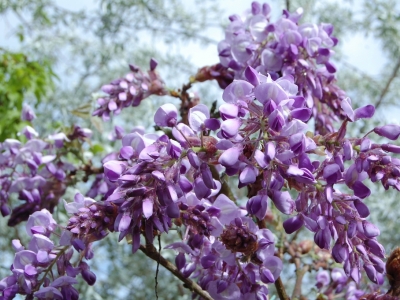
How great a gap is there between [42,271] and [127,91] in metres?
0.49

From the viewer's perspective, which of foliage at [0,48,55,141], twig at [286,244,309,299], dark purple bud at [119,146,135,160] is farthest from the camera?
foliage at [0,48,55,141]

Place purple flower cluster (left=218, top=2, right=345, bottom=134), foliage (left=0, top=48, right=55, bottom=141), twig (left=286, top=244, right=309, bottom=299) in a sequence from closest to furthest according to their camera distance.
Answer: purple flower cluster (left=218, top=2, right=345, bottom=134)
twig (left=286, top=244, right=309, bottom=299)
foliage (left=0, top=48, right=55, bottom=141)

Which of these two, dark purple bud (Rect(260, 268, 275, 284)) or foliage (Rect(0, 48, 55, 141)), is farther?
foliage (Rect(0, 48, 55, 141))

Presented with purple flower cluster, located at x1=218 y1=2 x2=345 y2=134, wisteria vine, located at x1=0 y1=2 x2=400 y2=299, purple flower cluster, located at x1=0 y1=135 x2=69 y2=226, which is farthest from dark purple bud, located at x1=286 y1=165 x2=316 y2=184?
purple flower cluster, located at x1=0 y1=135 x2=69 y2=226

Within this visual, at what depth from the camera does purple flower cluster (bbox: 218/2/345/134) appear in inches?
37.6

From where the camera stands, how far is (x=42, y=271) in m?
0.73

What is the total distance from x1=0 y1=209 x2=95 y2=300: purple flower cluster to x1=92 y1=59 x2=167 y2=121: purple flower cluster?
1.38 feet

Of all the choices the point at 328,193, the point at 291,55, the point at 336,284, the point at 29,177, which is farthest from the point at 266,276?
the point at 29,177

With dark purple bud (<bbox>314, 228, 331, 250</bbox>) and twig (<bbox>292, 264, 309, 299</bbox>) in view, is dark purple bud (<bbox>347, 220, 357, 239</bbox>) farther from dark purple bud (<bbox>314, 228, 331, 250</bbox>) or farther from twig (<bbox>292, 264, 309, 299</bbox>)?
twig (<bbox>292, 264, 309, 299</bbox>)

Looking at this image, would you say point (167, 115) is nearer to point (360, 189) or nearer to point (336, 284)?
point (360, 189)

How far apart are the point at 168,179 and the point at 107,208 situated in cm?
10

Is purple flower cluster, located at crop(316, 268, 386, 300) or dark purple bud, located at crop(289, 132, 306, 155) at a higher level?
dark purple bud, located at crop(289, 132, 306, 155)

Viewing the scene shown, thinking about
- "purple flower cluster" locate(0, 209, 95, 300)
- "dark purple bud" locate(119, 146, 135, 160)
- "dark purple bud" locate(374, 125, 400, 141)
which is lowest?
"purple flower cluster" locate(0, 209, 95, 300)

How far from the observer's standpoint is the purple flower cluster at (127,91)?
1.12m
